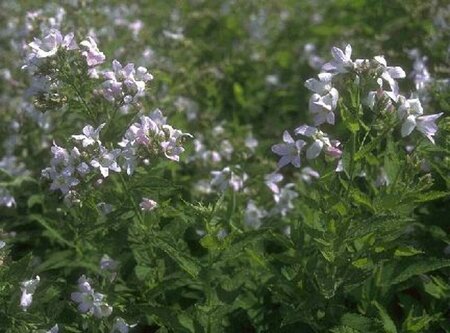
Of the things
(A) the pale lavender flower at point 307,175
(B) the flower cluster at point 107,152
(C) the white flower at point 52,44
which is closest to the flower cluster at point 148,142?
(B) the flower cluster at point 107,152

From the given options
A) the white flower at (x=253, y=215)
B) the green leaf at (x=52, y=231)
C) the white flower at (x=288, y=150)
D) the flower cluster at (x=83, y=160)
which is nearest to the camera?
the flower cluster at (x=83, y=160)

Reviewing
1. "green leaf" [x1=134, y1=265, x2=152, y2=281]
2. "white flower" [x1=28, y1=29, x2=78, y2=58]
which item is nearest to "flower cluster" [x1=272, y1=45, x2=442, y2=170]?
"green leaf" [x1=134, y1=265, x2=152, y2=281]

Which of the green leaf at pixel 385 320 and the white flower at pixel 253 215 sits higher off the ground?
the green leaf at pixel 385 320

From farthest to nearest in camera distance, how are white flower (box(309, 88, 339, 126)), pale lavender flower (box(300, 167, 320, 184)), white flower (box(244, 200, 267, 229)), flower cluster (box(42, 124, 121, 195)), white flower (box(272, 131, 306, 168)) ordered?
pale lavender flower (box(300, 167, 320, 184))
white flower (box(244, 200, 267, 229))
white flower (box(272, 131, 306, 168))
flower cluster (box(42, 124, 121, 195))
white flower (box(309, 88, 339, 126))

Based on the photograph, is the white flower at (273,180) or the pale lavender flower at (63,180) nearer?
the pale lavender flower at (63,180)

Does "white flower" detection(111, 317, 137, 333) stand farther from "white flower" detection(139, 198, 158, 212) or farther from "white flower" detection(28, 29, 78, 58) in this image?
"white flower" detection(28, 29, 78, 58)

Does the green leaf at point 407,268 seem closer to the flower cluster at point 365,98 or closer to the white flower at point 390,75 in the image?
the flower cluster at point 365,98

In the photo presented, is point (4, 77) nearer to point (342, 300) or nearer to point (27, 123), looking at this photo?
point (27, 123)

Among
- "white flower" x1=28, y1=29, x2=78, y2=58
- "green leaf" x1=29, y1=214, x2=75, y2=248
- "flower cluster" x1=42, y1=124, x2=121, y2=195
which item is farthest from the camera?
"green leaf" x1=29, y1=214, x2=75, y2=248
